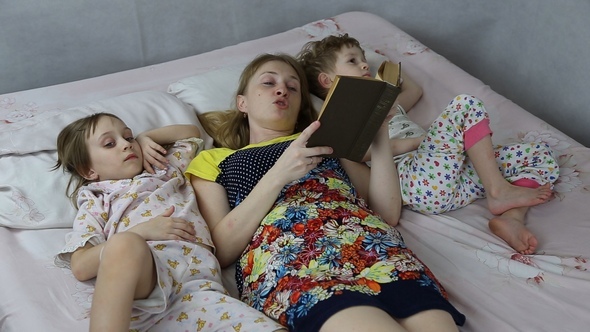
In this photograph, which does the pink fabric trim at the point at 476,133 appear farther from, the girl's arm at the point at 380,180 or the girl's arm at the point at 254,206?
the girl's arm at the point at 254,206

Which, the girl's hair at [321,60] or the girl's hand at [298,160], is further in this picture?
the girl's hair at [321,60]

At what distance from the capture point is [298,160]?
1.56 m

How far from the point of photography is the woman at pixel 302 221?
1388 mm

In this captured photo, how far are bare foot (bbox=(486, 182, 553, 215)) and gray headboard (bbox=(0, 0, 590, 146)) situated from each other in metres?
0.59

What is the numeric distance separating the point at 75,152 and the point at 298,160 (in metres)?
0.51

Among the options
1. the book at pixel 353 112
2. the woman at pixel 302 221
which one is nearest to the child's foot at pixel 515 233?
the woman at pixel 302 221

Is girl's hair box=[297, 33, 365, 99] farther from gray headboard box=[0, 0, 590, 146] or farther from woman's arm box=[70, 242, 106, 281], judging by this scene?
woman's arm box=[70, 242, 106, 281]


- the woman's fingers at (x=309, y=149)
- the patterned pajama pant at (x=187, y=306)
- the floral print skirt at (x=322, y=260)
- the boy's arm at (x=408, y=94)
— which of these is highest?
the woman's fingers at (x=309, y=149)

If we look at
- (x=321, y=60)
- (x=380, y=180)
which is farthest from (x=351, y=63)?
(x=380, y=180)

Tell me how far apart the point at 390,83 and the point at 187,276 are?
0.54 metres

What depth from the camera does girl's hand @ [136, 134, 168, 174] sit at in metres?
1.76

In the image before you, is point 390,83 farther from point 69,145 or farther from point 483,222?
point 69,145

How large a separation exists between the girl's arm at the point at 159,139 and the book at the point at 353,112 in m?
0.40

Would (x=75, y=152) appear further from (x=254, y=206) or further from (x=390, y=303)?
(x=390, y=303)
